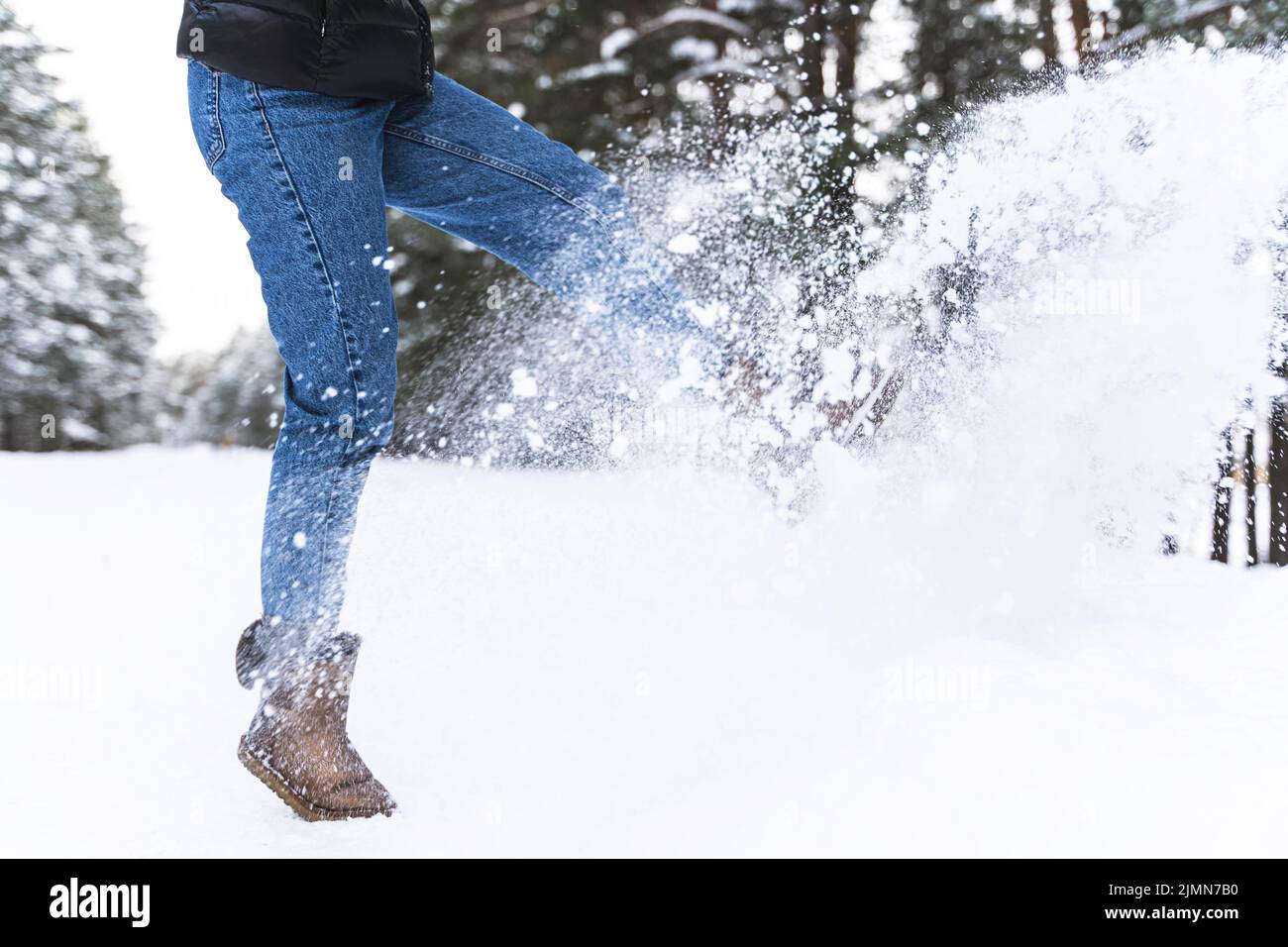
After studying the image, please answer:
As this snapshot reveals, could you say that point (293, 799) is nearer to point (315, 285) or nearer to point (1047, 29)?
point (315, 285)

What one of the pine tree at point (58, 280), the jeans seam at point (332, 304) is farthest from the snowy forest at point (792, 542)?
the pine tree at point (58, 280)

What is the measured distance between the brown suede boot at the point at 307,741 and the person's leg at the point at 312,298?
5cm

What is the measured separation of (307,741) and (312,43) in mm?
957

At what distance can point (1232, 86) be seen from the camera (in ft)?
6.36

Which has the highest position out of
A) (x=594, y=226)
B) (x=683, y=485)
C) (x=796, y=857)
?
(x=594, y=226)

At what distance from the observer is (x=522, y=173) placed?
5.09 ft

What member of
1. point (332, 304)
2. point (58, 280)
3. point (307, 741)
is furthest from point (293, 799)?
point (58, 280)

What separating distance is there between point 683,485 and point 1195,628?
1018mm

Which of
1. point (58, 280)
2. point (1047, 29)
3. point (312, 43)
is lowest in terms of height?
point (312, 43)

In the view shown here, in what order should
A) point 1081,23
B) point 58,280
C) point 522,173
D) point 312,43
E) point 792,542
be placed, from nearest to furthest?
point 312,43 < point 522,173 < point 792,542 < point 1081,23 < point 58,280
